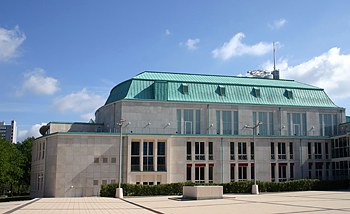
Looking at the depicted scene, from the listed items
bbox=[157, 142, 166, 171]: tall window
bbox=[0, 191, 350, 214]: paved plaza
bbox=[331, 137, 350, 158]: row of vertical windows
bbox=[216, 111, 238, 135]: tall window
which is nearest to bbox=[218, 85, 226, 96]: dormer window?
bbox=[216, 111, 238, 135]: tall window

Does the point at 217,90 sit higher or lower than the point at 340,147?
higher

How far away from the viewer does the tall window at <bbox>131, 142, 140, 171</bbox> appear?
186ft

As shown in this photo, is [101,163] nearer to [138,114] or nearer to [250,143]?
[138,114]

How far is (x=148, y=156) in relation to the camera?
57688mm

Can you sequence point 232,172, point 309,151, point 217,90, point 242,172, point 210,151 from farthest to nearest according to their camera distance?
point 217,90 < point 309,151 < point 242,172 < point 232,172 < point 210,151

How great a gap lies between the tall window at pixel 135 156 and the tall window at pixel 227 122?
1373 centimetres

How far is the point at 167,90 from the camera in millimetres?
63688

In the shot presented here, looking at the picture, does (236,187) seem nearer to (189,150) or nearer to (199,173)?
(199,173)

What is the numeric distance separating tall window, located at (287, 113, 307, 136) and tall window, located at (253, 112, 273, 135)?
3188mm

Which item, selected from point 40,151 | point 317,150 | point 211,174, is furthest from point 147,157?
point 317,150

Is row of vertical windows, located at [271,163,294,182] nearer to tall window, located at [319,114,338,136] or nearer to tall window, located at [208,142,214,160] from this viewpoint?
tall window, located at [208,142,214,160]

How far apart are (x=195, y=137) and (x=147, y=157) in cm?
766

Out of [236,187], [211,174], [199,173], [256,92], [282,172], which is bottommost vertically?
[236,187]


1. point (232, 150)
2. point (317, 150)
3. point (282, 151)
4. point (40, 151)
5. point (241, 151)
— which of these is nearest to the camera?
point (40, 151)
